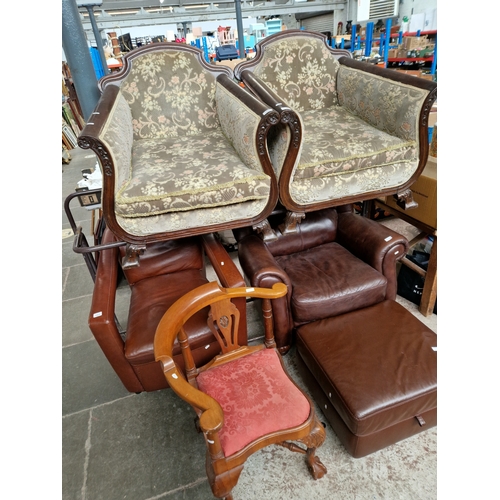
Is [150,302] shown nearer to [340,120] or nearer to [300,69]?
[340,120]

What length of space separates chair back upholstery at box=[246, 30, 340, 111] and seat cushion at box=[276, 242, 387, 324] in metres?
1.05

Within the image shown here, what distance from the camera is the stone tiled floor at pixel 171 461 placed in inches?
46.4

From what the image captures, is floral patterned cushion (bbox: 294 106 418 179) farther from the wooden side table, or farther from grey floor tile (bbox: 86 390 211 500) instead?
grey floor tile (bbox: 86 390 211 500)

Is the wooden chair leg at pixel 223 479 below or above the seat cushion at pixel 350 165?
below

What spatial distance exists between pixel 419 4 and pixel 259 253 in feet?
19.8

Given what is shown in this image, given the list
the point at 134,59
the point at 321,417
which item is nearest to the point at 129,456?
the point at 321,417

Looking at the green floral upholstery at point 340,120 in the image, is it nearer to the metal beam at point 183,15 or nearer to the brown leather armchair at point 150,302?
the brown leather armchair at point 150,302

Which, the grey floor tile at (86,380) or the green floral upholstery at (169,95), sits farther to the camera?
the green floral upholstery at (169,95)

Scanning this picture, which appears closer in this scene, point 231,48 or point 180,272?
point 180,272

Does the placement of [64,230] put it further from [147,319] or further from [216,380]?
[216,380]

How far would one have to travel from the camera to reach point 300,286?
154cm

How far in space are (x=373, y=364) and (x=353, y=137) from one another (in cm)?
107

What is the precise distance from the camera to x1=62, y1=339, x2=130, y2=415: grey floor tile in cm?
158

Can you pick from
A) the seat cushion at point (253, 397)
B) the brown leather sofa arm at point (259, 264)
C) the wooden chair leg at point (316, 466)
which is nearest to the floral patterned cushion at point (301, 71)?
the brown leather sofa arm at point (259, 264)
